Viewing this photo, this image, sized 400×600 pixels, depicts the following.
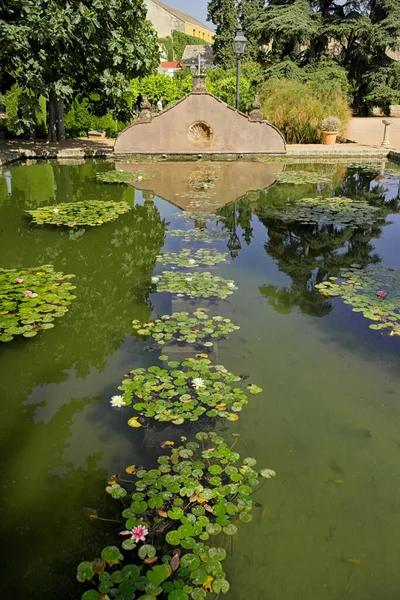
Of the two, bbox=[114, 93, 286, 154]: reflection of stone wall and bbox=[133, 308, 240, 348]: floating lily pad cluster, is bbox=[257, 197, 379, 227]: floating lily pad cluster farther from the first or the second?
bbox=[114, 93, 286, 154]: reflection of stone wall

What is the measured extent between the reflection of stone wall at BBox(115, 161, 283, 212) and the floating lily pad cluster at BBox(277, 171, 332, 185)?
26 centimetres

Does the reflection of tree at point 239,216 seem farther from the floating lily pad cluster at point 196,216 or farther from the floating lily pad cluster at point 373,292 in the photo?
the floating lily pad cluster at point 373,292

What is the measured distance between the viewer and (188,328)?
12.4ft

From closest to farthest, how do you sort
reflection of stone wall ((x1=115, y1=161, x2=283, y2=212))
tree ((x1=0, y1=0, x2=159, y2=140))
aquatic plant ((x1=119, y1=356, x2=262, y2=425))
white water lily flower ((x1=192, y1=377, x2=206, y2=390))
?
aquatic plant ((x1=119, y1=356, x2=262, y2=425))
white water lily flower ((x1=192, y1=377, x2=206, y2=390))
reflection of stone wall ((x1=115, y1=161, x2=283, y2=212))
tree ((x1=0, y1=0, x2=159, y2=140))

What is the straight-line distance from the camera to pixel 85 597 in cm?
173

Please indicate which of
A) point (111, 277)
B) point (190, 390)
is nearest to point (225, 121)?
point (111, 277)

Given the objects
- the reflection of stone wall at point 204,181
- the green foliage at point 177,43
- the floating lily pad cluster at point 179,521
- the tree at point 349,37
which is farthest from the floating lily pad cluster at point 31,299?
the green foliage at point 177,43

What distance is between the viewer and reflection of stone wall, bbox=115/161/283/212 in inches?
355

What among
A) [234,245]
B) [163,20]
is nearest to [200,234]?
[234,245]

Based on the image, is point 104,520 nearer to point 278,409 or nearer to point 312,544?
point 312,544

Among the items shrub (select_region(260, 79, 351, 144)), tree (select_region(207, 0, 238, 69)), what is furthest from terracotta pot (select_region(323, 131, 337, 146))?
tree (select_region(207, 0, 238, 69))

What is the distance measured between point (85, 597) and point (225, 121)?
15886 millimetres

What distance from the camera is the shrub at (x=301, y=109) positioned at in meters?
16.9

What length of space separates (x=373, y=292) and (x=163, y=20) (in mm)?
Result: 65581
